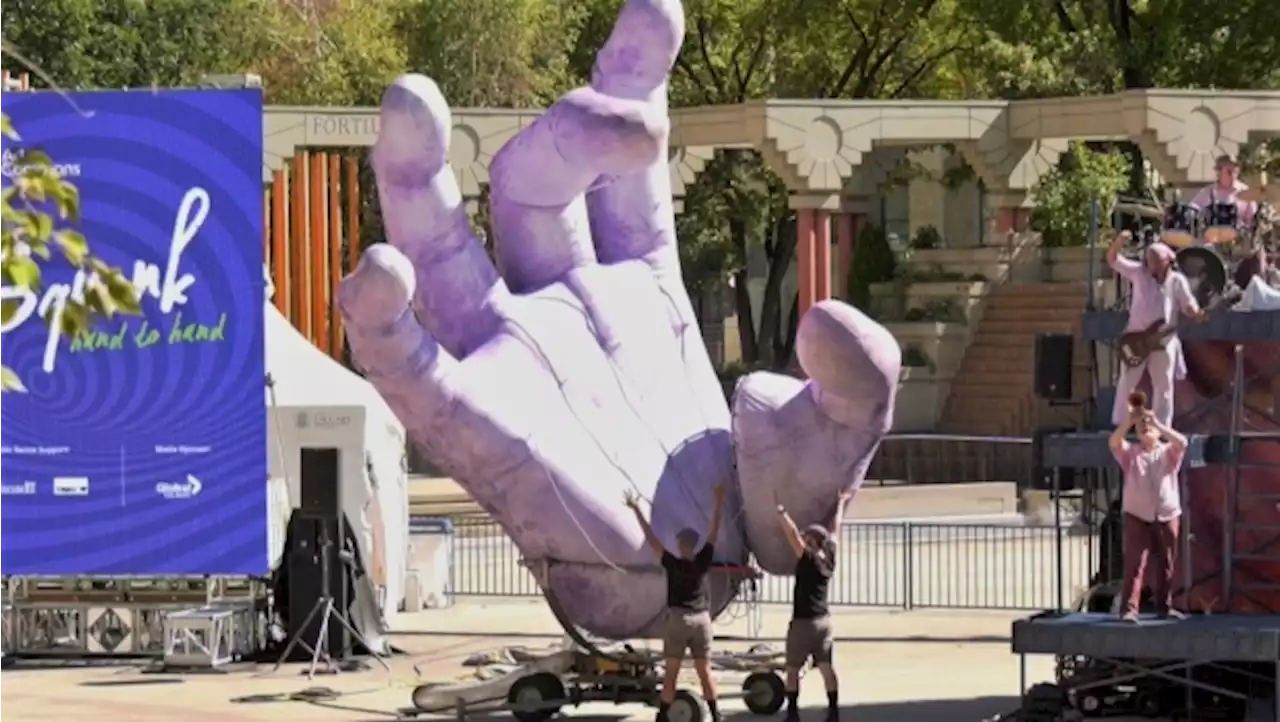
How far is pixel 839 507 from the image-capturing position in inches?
822

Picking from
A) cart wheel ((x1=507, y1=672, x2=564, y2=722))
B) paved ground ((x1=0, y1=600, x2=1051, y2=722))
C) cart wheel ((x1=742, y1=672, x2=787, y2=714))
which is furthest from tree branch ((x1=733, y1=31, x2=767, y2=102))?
cart wheel ((x1=507, y1=672, x2=564, y2=722))

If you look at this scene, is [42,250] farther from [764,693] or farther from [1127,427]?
[764,693]

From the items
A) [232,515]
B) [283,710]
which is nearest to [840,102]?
[232,515]

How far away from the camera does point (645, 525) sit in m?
20.3

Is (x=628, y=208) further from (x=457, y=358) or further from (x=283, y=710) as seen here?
(x=283, y=710)

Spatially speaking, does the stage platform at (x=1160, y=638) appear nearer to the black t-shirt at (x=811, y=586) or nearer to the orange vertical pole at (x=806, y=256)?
the black t-shirt at (x=811, y=586)

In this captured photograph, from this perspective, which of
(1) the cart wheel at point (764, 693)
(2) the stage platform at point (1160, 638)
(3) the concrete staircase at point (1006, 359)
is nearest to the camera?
(2) the stage platform at point (1160, 638)

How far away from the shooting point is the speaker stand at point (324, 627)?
78.1 feet

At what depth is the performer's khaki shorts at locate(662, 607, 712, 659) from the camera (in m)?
19.5

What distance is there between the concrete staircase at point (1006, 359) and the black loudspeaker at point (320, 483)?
79.5 ft

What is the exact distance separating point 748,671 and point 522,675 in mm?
1863

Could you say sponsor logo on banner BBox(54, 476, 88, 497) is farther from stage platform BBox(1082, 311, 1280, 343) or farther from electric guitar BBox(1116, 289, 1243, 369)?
electric guitar BBox(1116, 289, 1243, 369)

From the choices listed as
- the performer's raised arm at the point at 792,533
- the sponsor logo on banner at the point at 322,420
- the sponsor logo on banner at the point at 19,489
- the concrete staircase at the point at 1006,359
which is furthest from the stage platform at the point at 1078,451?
the concrete staircase at the point at 1006,359

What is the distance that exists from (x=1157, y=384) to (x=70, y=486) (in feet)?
31.9
